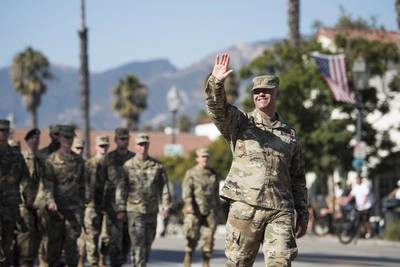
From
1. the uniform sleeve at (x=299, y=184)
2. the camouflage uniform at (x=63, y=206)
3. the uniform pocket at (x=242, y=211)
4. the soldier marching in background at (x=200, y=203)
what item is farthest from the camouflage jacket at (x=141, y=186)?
the uniform pocket at (x=242, y=211)

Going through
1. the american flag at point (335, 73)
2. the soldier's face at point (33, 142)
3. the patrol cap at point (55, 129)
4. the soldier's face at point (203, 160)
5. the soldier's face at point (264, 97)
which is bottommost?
the soldier's face at point (203, 160)

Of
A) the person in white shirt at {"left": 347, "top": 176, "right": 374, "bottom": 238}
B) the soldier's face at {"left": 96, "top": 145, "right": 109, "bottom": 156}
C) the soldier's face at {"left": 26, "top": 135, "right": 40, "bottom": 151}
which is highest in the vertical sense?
the soldier's face at {"left": 26, "top": 135, "right": 40, "bottom": 151}

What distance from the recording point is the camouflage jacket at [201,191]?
17344mm

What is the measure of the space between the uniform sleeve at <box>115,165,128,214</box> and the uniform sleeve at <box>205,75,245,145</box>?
18.0 ft

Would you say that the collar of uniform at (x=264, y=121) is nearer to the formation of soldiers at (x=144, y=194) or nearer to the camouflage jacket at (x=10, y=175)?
the formation of soldiers at (x=144, y=194)

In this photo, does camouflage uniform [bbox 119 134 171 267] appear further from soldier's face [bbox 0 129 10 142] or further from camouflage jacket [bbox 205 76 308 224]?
camouflage jacket [bbox 205 76 308 224]

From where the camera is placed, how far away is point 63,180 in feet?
48.5

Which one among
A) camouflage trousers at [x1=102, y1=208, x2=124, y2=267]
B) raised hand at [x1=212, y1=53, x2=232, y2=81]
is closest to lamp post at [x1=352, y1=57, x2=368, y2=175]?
camouflage trousers at [x1=102, y1=208, x2=124, y2=267]

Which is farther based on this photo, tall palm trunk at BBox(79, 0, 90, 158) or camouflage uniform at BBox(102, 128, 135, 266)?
tall palm trunk at BBox(79, 0, 90, 158)

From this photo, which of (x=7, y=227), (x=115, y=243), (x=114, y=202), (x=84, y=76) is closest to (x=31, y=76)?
(x=84, y=76)

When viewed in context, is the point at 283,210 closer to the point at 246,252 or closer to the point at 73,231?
the point at 246,252

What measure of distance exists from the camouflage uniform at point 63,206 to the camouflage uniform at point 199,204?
111 inches

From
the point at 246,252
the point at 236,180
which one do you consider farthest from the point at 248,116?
the point at 246,252

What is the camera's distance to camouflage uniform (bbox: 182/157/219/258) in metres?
17.2
